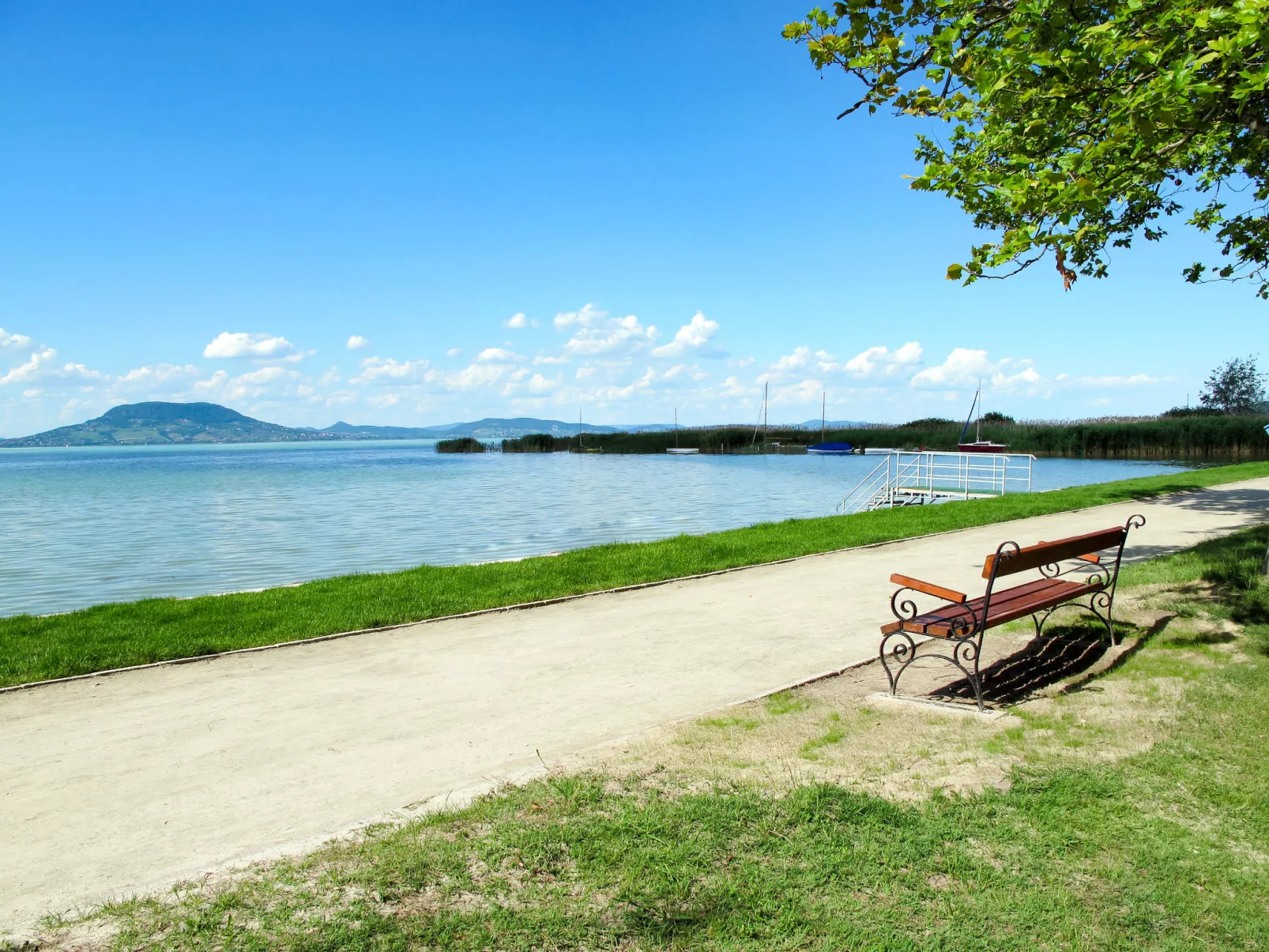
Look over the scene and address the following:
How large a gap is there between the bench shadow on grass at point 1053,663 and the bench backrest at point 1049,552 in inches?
30.1

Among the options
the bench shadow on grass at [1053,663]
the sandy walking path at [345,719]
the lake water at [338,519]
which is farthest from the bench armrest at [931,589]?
the lake water at [338,519]

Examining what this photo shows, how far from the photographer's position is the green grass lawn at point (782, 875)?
302 cm

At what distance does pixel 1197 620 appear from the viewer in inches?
285

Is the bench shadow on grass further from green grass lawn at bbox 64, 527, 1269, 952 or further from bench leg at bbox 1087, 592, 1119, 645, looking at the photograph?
green grass lawn at bbox 64, 527, 1269, 952

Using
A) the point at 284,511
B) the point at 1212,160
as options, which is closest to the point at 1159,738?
the point at 1212,160

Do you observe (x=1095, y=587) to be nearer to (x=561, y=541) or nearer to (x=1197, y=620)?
(x=1197, y=620)

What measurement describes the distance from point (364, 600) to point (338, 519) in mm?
20983

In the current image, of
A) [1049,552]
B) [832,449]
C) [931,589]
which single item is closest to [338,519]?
[931,589]

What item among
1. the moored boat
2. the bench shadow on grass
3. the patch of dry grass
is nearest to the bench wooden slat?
the bench shadow on grass

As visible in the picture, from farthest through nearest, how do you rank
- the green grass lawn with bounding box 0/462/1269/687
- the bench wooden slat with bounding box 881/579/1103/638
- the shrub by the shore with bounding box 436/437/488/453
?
the shrub by the shore with bounding box 436/437/488/453
the green grass lawn with bounding box 0/462/1269/687
the bench wooden slat with bounding box 881/579/1103/638

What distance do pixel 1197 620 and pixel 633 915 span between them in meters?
6.43

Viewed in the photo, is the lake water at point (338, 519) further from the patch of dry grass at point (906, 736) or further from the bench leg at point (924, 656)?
the patch of dry grass at point (906, 736)

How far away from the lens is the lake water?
58.3ft

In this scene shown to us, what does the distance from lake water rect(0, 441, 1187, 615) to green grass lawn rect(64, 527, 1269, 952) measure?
525 inches
